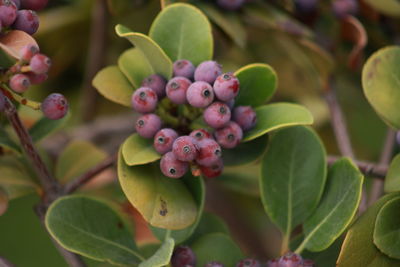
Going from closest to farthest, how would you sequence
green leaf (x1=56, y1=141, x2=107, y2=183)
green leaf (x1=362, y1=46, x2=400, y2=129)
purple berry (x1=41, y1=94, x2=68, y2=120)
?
purple berry (x1=41, y1=94, x2=68, y2=120)
green leaf (x1=362, y1=46, x2=400, y2=129)
green leaf (x1=56, y1=141, x2=107, y2=183)

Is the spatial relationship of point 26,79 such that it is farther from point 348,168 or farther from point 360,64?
point 360,64

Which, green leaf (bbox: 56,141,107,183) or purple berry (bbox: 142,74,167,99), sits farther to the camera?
green leaf (bbox: 56,141,107,183)

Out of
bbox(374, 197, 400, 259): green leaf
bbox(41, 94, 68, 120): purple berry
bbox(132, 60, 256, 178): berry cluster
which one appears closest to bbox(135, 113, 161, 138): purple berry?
bbox(132, 60, 256, 178): berry cluster

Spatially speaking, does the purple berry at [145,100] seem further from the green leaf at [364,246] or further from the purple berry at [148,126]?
the green leaf at [364,246]

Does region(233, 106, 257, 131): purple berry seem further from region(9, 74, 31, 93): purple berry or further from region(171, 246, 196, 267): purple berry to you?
region(9, 74, 31, 93): purple berry

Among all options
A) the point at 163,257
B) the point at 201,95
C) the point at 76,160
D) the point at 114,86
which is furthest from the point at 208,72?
the point at 76,160

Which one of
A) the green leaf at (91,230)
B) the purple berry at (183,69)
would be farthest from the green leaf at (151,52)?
the green leaf at (91,230)

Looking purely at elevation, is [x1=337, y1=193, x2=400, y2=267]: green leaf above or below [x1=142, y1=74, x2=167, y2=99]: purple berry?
below

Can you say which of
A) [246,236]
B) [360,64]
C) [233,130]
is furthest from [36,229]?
[233,130]
